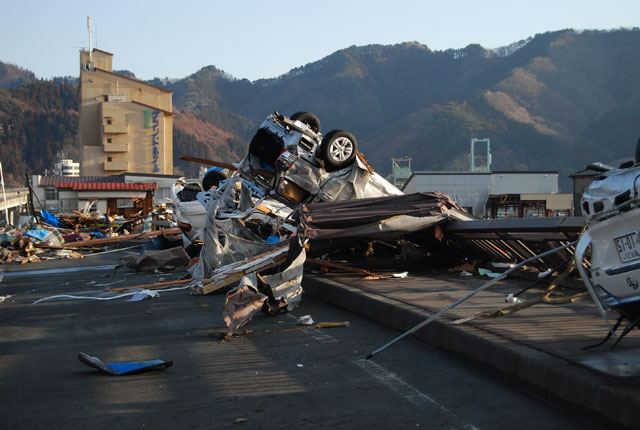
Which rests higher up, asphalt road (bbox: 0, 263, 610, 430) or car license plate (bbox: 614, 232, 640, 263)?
car license plate (bbox: 614, 232, 640, 263)

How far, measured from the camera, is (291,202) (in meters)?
13.2

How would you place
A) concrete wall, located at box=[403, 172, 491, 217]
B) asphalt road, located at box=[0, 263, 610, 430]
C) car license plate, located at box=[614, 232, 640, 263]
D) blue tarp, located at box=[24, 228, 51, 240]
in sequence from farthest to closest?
concrete wall, located at box=[403, 172, 491, 217], blue tarp, located at box=[24, 228, 51, 240], asphalt road, located at box=[0, 263, 610, 430], car license plate, located at box=[614, 232, 640, 263]

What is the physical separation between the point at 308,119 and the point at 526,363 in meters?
10.0

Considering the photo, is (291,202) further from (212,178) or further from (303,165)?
(212,178)

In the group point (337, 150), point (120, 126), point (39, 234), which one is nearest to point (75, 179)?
point (120, 126)

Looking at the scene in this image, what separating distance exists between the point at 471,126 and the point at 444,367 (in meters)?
141

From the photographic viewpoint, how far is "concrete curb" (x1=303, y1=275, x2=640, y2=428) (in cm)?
417

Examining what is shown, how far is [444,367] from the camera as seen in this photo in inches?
227

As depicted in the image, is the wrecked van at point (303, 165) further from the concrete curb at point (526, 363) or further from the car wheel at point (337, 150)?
the concrete curb at point (526, 363)

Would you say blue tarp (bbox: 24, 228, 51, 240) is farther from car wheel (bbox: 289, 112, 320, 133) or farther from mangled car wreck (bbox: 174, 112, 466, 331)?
car wheel (bbox: 289, 112, 320, 133)

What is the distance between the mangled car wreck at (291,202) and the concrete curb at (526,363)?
2.70 m

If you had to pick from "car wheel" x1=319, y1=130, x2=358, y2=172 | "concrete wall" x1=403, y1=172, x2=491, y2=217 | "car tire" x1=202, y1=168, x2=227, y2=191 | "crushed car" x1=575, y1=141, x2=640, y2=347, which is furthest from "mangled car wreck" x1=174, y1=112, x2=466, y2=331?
"concrete wall" x1=403, y1=172, x2=491, y2=217

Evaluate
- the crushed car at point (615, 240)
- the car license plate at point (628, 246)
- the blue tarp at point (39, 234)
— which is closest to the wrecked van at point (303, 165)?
the crushed car at point (615, 240)

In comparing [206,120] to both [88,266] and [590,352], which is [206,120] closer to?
[88,266]
